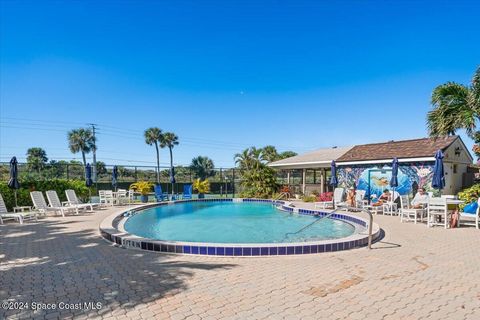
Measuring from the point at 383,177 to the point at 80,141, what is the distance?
136 feet

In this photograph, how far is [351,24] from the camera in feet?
49.1

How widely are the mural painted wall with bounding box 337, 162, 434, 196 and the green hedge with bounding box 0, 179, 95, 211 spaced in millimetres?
16200

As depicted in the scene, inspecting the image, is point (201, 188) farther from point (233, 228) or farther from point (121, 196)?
point (233, 228)

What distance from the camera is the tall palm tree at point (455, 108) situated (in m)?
11.9

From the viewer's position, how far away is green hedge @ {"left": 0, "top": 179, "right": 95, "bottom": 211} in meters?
13.2

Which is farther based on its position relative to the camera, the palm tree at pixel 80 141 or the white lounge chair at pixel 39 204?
the palm tree at pixel 80 141

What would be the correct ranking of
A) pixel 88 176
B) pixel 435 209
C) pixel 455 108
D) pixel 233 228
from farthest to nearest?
pixel 88 176
pixel 455 108
pixel 233 228
pixel 435 209

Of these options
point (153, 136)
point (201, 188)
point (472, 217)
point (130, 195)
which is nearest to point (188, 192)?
point (201, 188)

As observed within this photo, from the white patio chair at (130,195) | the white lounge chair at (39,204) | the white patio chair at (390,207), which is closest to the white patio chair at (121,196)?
the white patio chair at (130,195)

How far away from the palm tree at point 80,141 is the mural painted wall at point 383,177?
37.9m

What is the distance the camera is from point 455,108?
12.3 metres

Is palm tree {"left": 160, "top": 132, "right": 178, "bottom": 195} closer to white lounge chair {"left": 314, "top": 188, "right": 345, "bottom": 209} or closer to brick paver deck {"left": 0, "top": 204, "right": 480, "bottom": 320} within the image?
white lounge chair {"left": 314, "top": 188, "right": 345, "bottom": 209}

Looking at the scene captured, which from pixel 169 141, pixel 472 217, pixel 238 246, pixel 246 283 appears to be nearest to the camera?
pixel 246 283

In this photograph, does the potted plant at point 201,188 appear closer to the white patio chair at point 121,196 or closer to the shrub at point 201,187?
the shrub at point 201,187
